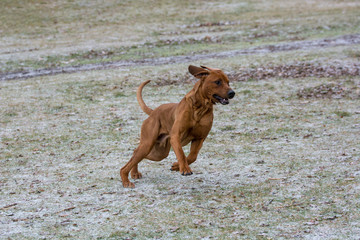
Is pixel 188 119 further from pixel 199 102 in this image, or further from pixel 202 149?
pixel 202 149

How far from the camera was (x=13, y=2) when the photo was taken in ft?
95.6

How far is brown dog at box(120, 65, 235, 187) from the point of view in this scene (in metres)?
6.25

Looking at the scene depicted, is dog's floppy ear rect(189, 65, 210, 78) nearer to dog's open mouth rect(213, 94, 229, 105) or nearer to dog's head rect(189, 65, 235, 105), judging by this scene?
dog's head rect(189, 65, 235, 105)

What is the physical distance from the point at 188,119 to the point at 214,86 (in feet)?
1.77

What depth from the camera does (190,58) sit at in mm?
17625

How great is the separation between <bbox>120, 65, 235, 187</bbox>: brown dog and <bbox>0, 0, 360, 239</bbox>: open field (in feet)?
1.87

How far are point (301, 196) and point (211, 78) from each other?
74.6 inches

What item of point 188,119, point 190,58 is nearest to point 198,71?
point 188,119

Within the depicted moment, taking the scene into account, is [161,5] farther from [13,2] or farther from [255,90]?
[255,90]

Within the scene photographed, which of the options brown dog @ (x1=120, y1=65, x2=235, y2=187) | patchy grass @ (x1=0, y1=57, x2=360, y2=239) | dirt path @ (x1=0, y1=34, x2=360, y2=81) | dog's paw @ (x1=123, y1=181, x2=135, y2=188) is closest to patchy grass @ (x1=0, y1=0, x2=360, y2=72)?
dirt path @ (x1=0, y1=34, x2=360, y2=81)

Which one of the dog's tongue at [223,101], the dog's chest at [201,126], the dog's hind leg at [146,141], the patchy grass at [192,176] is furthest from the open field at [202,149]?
the dog's tongue at [223,101]

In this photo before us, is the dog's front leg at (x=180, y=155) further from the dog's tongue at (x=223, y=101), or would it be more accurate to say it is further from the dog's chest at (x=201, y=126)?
the dog's tongue at (x=223, y=101)

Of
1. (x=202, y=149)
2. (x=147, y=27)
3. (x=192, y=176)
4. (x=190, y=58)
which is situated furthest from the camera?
(x=147, y=27)

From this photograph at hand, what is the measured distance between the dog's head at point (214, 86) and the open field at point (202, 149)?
4.28 ft
